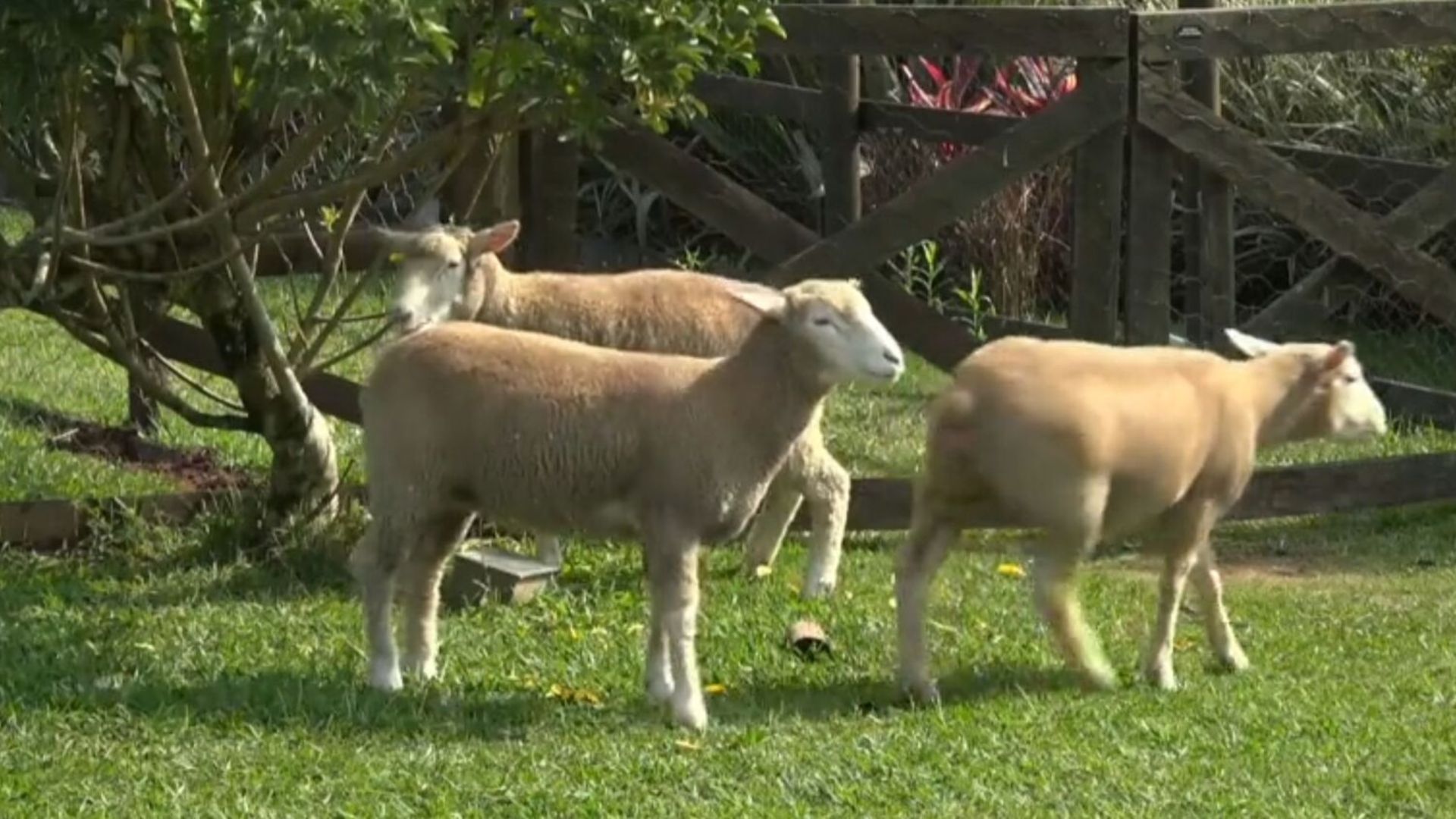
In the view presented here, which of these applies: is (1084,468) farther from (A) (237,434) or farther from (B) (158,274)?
(A) (237,434)

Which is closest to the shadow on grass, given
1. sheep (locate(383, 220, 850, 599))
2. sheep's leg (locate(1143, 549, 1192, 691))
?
sheep's leg (locate(1143, 549, 1192, 691))

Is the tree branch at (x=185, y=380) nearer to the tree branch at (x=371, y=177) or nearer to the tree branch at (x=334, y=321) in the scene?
the tree branch at (x=334, y=321)

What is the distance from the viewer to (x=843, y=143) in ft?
40.0

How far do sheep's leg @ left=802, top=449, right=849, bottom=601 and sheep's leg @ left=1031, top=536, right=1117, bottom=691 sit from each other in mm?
1358

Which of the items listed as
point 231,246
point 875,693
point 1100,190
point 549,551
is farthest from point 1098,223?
point 231,246

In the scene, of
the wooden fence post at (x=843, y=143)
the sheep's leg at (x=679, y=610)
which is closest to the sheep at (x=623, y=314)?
the sheep's leg at (x=679, y=610)

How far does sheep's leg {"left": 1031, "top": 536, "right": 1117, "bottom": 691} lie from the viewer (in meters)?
7.34

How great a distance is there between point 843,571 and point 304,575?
188 cm

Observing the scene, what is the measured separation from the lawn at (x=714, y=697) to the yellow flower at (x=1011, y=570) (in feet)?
0.05

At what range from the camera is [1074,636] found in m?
7.45

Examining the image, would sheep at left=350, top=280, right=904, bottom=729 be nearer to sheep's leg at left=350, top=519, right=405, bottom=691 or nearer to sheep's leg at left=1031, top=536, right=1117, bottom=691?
sheep's leg at left=350, top=519, right=405, bottom=691

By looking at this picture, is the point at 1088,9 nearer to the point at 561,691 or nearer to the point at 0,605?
the point at 561,691

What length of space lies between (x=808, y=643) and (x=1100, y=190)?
93.2 inches

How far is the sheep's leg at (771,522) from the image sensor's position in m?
9.04
